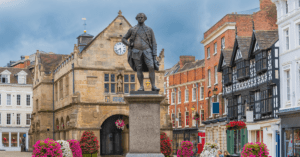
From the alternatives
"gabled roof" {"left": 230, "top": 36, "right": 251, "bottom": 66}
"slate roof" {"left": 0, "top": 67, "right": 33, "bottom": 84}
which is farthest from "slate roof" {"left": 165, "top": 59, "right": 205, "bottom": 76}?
"slate roof" {"left": 0, "top": 67, "right": 33, "bottom": 84}

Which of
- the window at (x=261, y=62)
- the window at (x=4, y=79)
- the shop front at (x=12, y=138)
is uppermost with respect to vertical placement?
the window at (x=4, y=79)

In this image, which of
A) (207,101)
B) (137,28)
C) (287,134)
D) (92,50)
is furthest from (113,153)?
(137,28)

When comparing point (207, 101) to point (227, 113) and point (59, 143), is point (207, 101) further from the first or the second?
point (59, 143)

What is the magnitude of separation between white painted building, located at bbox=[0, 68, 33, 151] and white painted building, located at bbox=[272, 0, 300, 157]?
48050mm

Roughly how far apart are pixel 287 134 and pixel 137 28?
21870 millimetres

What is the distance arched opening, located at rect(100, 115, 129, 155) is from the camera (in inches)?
1863

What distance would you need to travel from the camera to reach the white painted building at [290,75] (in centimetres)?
3331

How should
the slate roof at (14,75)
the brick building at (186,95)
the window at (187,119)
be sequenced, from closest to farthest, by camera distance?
the brick building at (186,95) < the window at (187,119) < the slate roof at (14,75)

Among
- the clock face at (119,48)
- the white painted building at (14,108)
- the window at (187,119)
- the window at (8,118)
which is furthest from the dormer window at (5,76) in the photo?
the clock face at (119,48)

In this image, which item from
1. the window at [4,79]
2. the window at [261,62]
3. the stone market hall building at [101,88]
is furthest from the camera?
the window at [4,79]

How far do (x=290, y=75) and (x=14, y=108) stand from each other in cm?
5083

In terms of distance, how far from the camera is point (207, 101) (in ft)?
183

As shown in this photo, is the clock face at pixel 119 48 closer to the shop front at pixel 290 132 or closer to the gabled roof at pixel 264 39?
the gabled roof at pixel 264 39

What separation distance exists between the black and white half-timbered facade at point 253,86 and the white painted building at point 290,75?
31.7 inches
